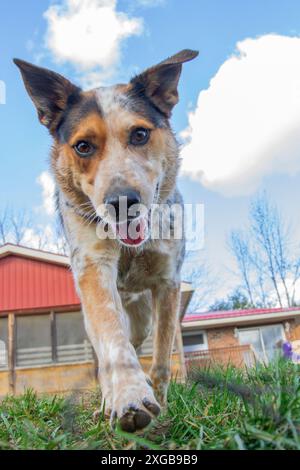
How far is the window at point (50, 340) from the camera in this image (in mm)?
19344

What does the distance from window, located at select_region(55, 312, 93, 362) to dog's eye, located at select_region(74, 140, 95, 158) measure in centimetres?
1663

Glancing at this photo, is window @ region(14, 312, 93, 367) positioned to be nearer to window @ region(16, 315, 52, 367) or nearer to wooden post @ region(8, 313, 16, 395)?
window @ region(16, 315, 52, 367)

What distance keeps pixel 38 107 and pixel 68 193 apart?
2.79 ft

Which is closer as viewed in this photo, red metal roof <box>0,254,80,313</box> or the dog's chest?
the dog's chest

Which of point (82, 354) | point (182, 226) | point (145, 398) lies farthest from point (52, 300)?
point (145, 398)

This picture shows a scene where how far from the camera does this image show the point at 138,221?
10.8 feet

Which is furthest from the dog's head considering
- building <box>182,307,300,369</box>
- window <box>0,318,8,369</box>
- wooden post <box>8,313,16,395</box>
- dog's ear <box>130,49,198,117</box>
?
building <box>182,307,300,369</box>

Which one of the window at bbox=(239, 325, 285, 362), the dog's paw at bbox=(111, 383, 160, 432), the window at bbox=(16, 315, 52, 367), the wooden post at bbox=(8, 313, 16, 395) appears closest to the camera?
the dog's paw at bbox=(111, 383, 160, 432)

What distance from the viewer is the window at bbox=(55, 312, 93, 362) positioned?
64.1ft

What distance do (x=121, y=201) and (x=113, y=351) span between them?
0.91 metres

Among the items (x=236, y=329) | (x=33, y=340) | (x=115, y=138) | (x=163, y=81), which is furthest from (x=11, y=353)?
(x=115, y=138)
